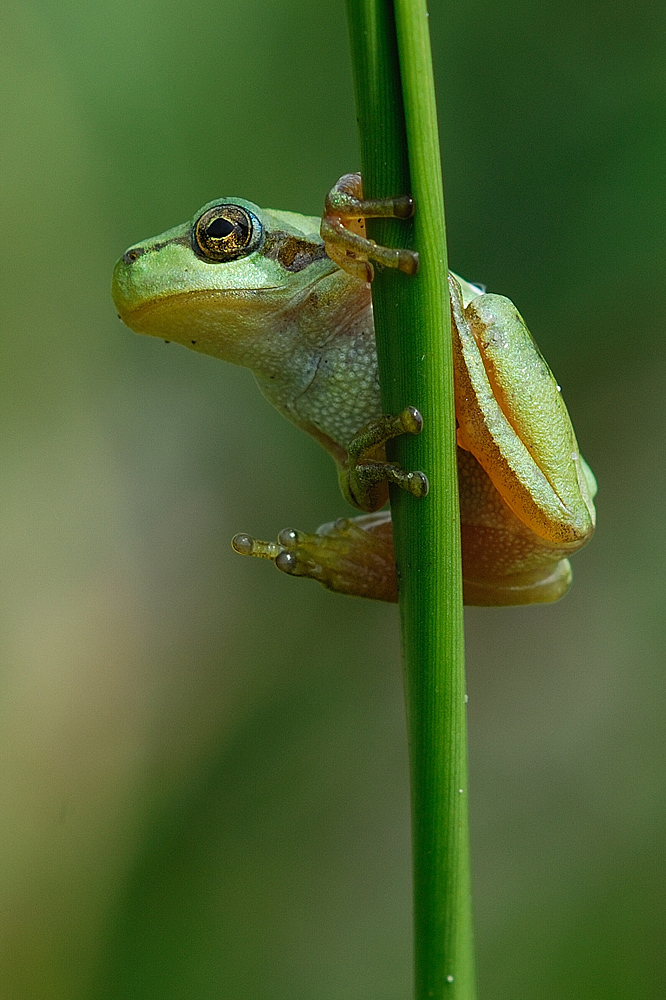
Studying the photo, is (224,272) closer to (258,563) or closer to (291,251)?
(291,251)

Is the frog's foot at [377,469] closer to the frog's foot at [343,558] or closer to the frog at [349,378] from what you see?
the frog at [349,378]

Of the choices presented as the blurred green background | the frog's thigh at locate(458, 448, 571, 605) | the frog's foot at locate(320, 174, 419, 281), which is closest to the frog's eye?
the frog's foot at locate(320, 174, 419, 281)

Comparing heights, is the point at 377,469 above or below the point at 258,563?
below

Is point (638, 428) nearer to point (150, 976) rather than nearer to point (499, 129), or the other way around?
point (499, 129)

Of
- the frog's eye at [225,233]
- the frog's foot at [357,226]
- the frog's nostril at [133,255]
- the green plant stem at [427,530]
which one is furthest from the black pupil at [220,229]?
the green plant stem at [427,530]

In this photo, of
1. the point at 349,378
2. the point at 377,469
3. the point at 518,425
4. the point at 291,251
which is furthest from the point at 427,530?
the point at 291,251

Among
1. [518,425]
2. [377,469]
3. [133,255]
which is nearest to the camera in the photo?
[377,469]
